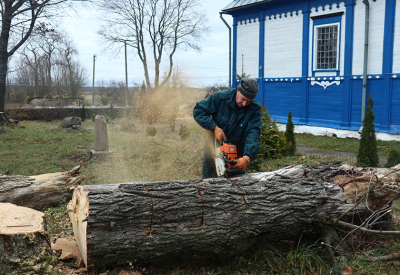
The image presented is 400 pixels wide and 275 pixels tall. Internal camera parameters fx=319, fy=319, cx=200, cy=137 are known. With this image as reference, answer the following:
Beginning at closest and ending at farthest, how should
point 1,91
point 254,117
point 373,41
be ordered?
point 254,117 < point 373,41 < point 1,91

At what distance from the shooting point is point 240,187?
3357mm

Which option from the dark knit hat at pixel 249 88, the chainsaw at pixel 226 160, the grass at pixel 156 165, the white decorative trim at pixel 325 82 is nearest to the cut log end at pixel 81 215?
the grass at pixel 156 165

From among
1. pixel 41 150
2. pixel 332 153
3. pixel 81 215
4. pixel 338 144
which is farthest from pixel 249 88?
pixel 41 150

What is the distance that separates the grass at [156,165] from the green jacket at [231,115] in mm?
1461

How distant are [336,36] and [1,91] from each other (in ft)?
54.1

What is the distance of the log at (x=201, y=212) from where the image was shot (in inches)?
111

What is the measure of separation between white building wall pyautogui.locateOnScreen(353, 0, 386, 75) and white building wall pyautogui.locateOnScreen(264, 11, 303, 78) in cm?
239

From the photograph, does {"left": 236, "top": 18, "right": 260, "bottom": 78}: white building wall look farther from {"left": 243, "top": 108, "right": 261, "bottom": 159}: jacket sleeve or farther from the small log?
the small log

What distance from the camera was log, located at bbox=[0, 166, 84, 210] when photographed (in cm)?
452

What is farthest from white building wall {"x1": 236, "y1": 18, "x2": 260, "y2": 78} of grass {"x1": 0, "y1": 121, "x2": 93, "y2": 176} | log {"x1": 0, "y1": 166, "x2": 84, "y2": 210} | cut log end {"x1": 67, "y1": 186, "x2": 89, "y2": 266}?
cut log end {"x1": 67, "y1": 186, "x2": 89, "y2": 266}

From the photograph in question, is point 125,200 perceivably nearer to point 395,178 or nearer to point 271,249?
point 271,249

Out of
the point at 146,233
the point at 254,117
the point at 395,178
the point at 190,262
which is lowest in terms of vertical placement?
the point at 190,262

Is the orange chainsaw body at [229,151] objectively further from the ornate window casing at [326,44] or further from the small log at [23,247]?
the ornate window casing at [326,44]

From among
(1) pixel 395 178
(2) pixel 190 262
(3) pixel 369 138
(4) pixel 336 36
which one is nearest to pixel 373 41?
(4) pixel 336 36
